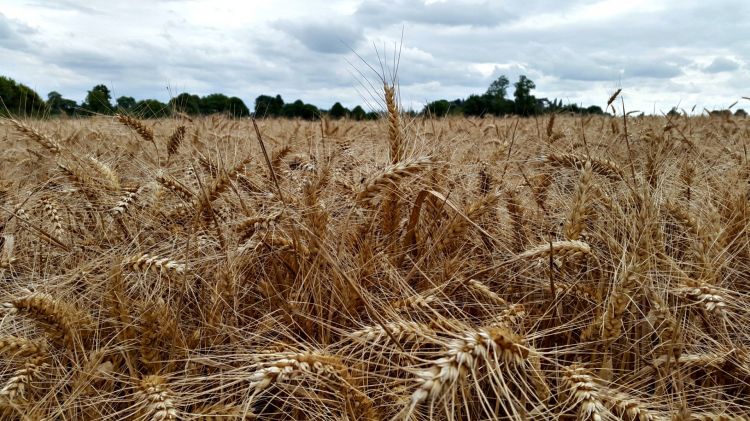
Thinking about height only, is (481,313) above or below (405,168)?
below

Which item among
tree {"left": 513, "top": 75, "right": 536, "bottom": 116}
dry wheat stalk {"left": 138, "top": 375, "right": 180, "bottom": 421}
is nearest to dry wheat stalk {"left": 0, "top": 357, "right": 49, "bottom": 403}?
dry wheat stalk {"left": 138, "top": 375, "right": 180, "bottom": 421}

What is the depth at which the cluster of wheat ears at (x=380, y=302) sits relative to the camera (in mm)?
1205

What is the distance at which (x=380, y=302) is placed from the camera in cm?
135

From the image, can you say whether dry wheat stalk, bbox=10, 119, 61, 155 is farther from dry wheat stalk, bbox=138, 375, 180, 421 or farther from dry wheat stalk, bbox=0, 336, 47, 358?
dry wheat stalk, bbox=138, 375, 180, 421

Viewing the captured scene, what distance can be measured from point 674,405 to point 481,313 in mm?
596

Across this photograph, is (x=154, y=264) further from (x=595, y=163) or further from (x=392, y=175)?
(x=595, y=163)

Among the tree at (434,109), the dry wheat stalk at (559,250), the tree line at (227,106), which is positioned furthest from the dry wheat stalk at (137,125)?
the dry wheat stalk at (559,250)

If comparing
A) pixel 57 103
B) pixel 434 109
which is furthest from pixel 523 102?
pixel 57 103

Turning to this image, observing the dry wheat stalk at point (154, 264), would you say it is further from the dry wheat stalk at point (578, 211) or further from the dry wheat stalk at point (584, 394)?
the dry wheat stalk at point (578, 211)

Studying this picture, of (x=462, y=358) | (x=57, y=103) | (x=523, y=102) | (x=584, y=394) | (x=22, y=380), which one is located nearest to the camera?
(x=462, y=358)

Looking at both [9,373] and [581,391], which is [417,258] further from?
[9,373]

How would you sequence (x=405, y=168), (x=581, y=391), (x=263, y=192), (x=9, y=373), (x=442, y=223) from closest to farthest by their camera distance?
(x=581, y=391) → (x=9, y=373) → (x=405, y=168) → (x=442, y=223) → (x=263, y=192)

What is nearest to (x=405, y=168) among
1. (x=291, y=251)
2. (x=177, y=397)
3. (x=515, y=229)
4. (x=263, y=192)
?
(x=291, y=251)

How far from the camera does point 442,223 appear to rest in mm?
1968
